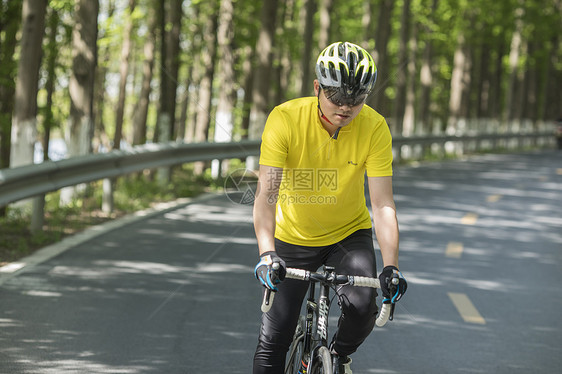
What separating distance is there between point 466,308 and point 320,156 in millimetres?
3983

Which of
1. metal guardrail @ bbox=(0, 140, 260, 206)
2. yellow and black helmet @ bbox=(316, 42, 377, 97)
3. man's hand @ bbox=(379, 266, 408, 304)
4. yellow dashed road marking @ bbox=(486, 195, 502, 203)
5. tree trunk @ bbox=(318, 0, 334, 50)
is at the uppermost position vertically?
tree trunk @ bbox=(318, 0, 334, 50)

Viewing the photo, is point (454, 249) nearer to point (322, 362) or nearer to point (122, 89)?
point (322, 362)

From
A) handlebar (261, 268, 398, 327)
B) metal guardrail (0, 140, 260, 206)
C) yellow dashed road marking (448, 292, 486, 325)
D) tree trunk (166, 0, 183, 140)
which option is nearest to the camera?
handlebar (261, 268, 398, 327)

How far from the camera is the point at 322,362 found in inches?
165

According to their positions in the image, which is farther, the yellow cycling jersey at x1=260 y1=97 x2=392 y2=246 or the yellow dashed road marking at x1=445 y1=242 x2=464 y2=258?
the yellow dashed road marking at x1=445 y1=242 x2=464 y2=258

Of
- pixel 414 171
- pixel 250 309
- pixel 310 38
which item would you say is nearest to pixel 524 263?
pixel 250 309

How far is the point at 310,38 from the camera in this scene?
2903 centimetres

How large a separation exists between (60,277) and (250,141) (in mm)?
8319

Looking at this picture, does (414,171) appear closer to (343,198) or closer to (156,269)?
(156,269)

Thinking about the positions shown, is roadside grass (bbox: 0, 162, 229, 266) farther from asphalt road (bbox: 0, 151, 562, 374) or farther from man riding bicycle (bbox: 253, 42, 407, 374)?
man riding bicycle (bbox: 253, 42, 407, 374)

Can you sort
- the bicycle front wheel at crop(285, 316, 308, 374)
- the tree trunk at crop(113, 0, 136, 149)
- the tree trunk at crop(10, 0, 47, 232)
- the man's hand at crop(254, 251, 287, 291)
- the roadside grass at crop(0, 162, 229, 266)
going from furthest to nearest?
the tree trunk at crop(113, 0, 136, 149)
the tree trunk at crop(10, 0, 47, 232)
the roadside grass at crop(0, 162, 229, 266)
the bicycle front wheel at crop(285, 316, 308, 374)
the man's hand at crop(254, 251, 287, 291)

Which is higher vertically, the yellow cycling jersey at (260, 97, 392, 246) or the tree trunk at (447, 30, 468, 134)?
the tree trunk at (447, 30, 468, 134)

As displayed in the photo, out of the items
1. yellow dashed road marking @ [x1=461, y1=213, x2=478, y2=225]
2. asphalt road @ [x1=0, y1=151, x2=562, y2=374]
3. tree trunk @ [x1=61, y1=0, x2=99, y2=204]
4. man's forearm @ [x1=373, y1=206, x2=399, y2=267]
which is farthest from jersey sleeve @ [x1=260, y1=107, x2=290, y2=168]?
yellow dashed road marking @ [x1=461, y1=213, x2=478, y2=225]

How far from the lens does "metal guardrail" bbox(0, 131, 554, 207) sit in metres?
8.58
